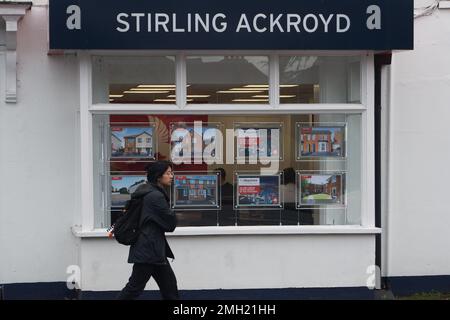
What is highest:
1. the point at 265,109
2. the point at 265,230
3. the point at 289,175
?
the point at 265,109

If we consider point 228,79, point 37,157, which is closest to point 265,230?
point 228,79

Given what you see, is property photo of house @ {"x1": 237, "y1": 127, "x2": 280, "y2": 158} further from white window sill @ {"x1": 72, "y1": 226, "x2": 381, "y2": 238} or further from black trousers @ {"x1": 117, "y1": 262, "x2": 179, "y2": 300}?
black trousers @ {"x1": 117, "y1": 262, "x2": 179, "y2": 300}

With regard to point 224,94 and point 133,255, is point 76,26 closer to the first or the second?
point 224,94

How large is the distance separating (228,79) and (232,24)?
92 centimetres

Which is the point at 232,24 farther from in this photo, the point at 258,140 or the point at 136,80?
the point at 258,140

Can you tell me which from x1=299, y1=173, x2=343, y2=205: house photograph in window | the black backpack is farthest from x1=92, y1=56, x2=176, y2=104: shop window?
the black backpack

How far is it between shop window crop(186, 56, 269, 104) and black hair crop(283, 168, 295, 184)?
917mm

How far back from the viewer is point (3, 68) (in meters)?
11.4

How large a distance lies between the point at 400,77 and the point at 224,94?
2.33m

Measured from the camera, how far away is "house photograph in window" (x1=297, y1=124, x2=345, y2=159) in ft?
38.3

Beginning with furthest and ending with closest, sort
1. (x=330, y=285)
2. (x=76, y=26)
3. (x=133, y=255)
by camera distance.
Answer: (x=330, y=285) → (x=76, y=26) → (x=133, y=255)

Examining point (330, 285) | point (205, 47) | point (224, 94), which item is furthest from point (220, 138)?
point (330, 285)

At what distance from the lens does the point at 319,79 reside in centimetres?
1175

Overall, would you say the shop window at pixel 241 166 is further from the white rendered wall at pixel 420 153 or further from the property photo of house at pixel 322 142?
the white rendered wall at pixel 420 153
